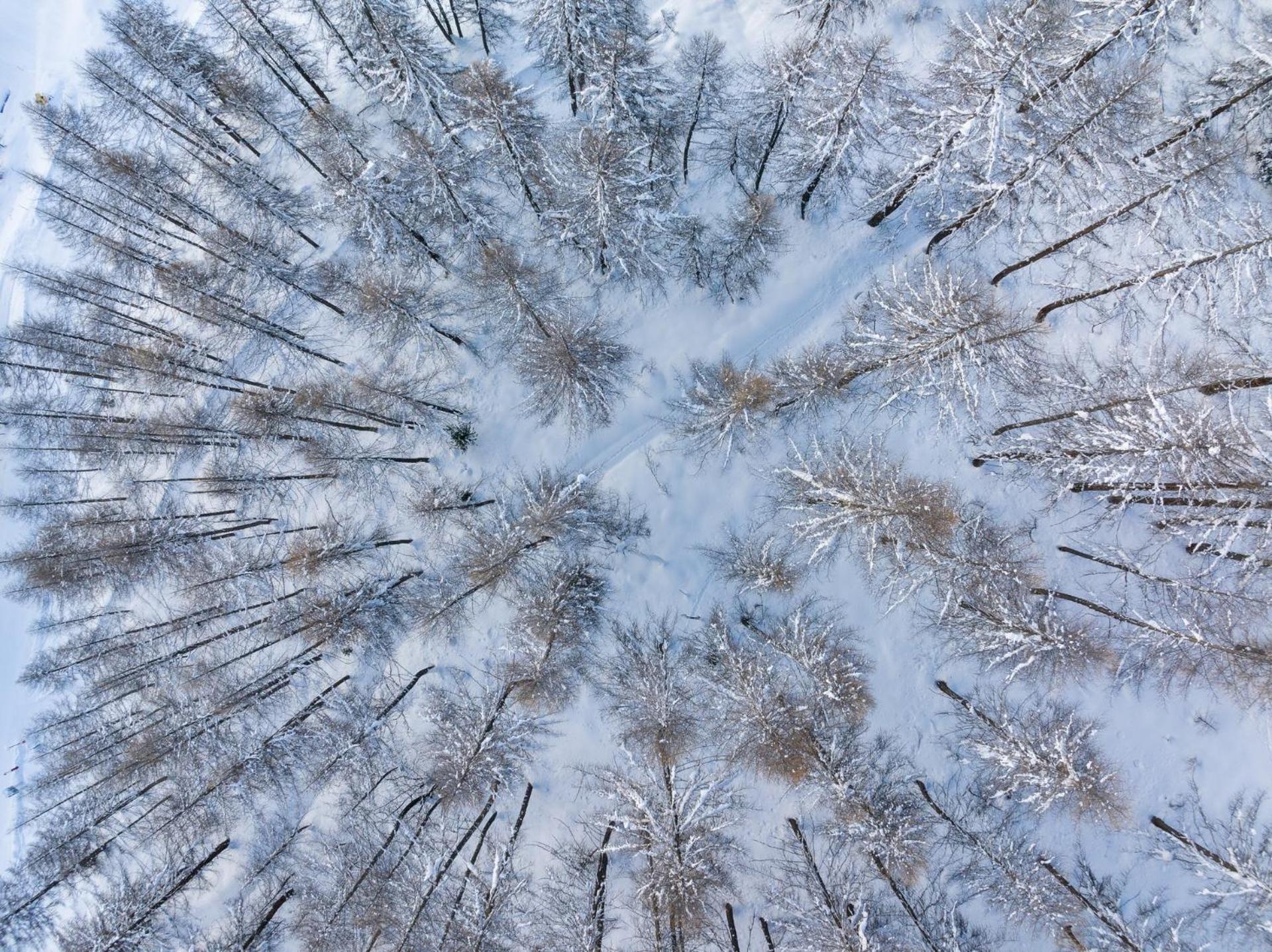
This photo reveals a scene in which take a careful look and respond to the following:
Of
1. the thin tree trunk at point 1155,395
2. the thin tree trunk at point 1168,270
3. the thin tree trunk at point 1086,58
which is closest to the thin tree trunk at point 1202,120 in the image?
the thin tree trunk at point 1086,58

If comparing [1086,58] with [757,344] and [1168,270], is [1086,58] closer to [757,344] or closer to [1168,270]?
[1168,270]

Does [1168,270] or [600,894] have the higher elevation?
[1168,270]

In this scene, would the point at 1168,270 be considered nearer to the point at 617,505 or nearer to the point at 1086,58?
the point at 1086,58

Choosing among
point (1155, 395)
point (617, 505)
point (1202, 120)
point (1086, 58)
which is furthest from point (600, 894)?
point (1202, 120)

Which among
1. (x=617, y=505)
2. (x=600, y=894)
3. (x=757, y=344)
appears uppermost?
(x=757, y=344)

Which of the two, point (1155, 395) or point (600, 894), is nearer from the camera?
point (1155, 395)

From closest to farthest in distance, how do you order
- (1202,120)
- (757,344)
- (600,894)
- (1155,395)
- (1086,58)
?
(1155,395) < (1086,58) < (1202,120) < (600,894) < (757,344)

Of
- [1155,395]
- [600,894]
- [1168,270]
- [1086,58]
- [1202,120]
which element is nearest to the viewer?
[1168,270]

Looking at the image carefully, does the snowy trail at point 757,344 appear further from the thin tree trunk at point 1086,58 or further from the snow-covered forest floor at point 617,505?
the thin tree trunk at point 1086,58
